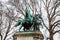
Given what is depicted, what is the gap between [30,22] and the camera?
1520 centimetres

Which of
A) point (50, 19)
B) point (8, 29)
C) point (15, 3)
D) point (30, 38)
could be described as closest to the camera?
point (30, 38)

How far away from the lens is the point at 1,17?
104 feet

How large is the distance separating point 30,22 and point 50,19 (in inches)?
477

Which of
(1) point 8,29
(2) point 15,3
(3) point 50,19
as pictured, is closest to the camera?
(3) point 50,19

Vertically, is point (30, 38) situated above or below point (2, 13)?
below

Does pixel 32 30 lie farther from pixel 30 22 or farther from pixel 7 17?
pixel 7 17

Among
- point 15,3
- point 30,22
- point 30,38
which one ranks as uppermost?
point 15,3

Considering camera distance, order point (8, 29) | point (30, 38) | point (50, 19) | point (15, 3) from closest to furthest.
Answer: point (30, 38), point (50, 19), point (15, 3), point (8, 29)

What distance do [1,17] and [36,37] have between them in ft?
57.4

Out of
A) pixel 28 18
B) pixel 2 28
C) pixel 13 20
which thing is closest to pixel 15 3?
pixel 13 20

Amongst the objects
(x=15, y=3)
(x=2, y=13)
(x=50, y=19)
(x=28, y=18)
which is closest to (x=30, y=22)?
(x=28, y=18)

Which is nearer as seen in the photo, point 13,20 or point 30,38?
point 30,38

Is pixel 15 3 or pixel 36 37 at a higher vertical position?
pixel 15 3

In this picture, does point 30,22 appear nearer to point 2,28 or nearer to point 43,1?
point 43,1
